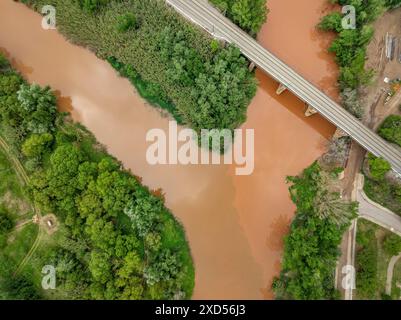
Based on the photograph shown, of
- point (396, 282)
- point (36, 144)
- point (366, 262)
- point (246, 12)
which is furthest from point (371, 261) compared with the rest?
point (36, 144)

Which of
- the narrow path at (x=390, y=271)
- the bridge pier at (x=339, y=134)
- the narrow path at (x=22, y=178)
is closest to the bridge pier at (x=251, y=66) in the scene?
the bridge pier at (x=339, y=134)

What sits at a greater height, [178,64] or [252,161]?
[178,64]

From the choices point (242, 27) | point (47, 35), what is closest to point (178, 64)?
point (242, 27)

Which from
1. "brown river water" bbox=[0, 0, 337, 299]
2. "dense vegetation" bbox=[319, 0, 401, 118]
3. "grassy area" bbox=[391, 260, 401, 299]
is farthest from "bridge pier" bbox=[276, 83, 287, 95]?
"grassy area" bbox=[391, 260, 401, 299]

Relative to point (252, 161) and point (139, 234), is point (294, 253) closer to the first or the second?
point (252, 161)

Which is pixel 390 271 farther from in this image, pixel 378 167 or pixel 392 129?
pixel 392 129
